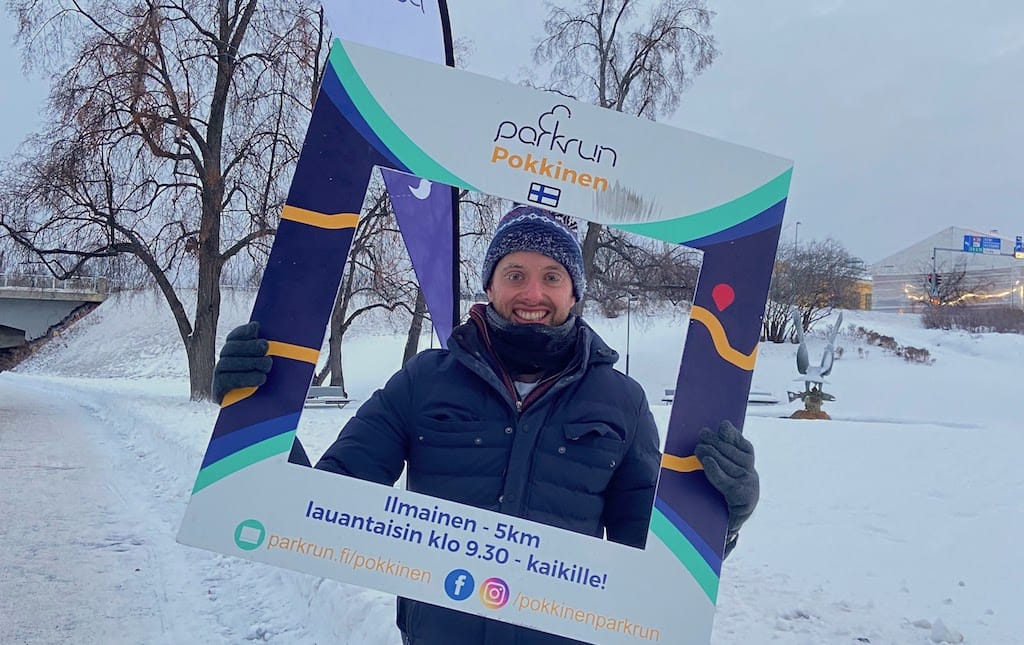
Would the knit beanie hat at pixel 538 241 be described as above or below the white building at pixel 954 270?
below

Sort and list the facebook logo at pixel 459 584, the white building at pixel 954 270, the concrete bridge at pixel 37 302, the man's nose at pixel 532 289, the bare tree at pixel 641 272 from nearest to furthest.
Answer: the facebook logo at pixel 459 584, the man's nose at pixel 532 289, the bare tree at pixel 641 272, the concrete bridge at pixel 37 302, the white building at pixel 954 270

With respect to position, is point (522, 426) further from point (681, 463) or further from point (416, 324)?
point (416, 324)

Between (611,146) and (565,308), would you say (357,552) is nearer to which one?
(565,308)

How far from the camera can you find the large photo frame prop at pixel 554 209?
179 centimetres

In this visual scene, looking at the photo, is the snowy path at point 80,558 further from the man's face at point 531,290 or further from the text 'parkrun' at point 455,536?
the man's face at point 531,290

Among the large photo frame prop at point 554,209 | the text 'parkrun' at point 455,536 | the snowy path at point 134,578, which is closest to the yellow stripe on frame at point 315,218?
the large photo frame prop at point 554,209

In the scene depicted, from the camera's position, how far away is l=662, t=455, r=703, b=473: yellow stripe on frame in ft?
6.16

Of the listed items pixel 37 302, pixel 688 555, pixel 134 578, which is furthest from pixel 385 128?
pixel 37 302

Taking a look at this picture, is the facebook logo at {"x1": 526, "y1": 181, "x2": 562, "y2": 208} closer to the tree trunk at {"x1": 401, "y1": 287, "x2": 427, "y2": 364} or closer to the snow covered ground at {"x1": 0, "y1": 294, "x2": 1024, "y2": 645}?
the snow covered ground at {"x1": 0, "y1": 294, "x2": 1024, "y2": 645}

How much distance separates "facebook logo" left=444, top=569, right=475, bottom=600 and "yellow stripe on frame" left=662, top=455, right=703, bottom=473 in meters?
0.60

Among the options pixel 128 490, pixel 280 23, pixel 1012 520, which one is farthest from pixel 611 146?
pixel 280 23

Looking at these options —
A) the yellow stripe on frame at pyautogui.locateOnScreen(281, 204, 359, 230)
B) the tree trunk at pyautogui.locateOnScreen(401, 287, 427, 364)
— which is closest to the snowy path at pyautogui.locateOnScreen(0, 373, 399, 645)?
the yellow stripe on frame at pyautogui.locateOnScreen(281, 204, 359, 230)

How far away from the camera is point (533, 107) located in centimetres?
188

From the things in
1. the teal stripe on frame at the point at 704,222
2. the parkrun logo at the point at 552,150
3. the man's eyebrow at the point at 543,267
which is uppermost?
the parkrun logo at the point at 552,150
